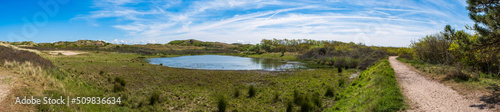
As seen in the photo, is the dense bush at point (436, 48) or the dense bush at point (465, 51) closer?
the dense bush at point (465, 51)

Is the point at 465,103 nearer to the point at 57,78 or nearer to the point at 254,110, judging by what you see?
the point at 254,110

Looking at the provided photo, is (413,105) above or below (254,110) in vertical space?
above

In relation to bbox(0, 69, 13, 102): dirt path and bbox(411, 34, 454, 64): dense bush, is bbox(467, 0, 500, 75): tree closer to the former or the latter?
bbox(411, 34, 454, 64): dense bush

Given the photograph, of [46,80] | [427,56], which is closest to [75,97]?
[46,80]

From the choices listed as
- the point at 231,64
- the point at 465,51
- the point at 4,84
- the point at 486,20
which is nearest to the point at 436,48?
the point at 465,51

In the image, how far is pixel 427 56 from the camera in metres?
24.4

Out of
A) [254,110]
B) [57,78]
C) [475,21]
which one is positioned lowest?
[254,110]

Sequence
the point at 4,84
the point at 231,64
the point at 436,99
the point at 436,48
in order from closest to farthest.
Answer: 1. the point at 4,84
2. the point at 436,99
3. the point at 436,48
4. the point at 231,64

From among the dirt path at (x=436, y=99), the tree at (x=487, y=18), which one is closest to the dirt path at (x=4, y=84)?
the dirt path at (x=436, y=99)

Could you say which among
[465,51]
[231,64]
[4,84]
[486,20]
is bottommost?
[231,64]

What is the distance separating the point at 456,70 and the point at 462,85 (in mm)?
1584

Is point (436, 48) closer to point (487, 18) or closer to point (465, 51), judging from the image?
point (465, 51)

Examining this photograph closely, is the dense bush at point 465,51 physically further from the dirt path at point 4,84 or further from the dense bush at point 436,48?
the dirt path at point 4,84

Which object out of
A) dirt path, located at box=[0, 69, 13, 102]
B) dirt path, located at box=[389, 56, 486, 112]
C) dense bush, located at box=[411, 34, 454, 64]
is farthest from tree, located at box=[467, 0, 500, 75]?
dirt path, located at box=[0, 69, 13, 102]
